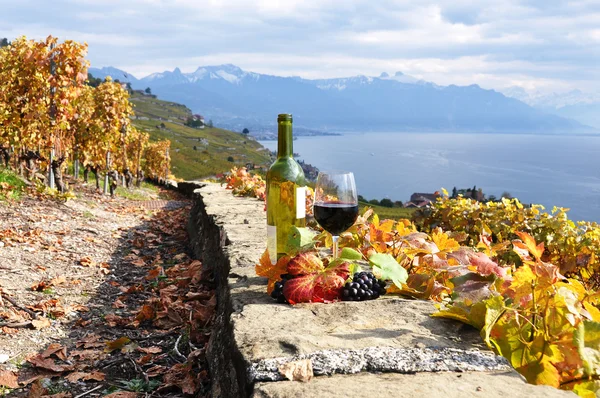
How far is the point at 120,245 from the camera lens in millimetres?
6758

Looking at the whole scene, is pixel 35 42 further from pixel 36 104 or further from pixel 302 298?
pixel 302 298

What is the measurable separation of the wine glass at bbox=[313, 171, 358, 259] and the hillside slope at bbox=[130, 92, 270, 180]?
6282 centimetres

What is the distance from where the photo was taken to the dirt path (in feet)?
9.03

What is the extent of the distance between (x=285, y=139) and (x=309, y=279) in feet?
2.54

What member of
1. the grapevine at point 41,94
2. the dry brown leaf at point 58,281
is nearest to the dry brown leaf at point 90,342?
the dry brown leaf at point 58,281

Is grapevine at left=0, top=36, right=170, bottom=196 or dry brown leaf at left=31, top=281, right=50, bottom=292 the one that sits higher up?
grapevine at left=0, top=36, right=170, bottom=196

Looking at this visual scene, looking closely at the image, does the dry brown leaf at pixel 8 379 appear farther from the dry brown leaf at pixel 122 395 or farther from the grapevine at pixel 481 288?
the grapevine at pixel 481 288

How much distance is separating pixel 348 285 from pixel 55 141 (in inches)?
411

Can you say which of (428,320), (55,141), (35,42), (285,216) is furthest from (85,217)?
(428,320)

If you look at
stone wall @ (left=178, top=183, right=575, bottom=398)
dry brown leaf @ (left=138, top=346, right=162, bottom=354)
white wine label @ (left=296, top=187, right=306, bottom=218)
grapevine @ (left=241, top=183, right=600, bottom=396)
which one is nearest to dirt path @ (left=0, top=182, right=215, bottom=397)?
dry brown leaf @ (left=138, top=346, right=162, bottom=354)

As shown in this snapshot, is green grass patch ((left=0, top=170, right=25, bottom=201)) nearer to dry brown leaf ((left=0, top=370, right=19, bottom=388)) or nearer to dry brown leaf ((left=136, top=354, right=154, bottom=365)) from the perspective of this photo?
dry brown leaf ((left=0, top=370, right=19, bottom=388))

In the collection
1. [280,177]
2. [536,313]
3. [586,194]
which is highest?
[280,177]

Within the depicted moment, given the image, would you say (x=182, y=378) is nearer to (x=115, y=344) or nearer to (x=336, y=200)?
(x=115, y=344)

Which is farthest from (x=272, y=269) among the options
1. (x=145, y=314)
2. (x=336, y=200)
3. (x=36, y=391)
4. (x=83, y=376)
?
(x=145, y=314)
